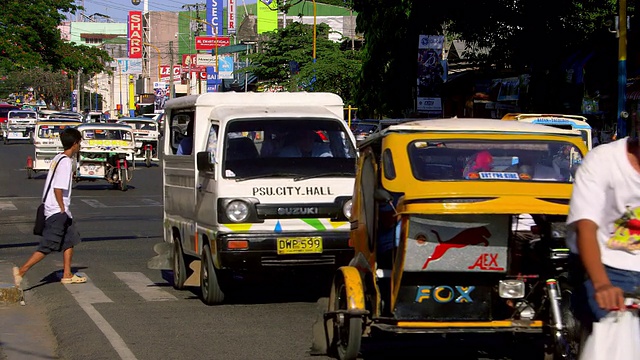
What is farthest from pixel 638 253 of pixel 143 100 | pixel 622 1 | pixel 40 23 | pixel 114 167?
pixel 143 100

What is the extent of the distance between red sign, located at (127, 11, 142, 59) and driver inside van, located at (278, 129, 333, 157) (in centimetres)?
9150

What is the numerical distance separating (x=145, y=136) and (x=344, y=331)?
1591 inches

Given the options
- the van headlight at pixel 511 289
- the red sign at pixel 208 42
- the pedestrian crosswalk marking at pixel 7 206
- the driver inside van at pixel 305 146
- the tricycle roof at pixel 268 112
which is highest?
the red sign at pixel 208 42

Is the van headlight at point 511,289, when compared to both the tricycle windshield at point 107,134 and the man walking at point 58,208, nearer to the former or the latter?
the man walking at point 58,208

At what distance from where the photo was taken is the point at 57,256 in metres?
16.1

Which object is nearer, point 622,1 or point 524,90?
point 622,1

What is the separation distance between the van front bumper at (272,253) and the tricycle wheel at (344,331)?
2753 millimetres

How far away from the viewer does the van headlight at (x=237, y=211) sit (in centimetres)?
1080

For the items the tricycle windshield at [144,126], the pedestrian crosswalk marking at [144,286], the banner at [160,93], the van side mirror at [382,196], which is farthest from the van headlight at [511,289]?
the banner at [160,93]

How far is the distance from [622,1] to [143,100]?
8369 cm

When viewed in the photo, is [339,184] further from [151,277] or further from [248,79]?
[248,79]

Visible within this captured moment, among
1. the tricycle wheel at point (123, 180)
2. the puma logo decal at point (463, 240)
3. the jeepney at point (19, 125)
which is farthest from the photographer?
the jeepney at point (19, 125)

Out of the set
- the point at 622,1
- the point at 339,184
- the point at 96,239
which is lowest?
the point at 96,239

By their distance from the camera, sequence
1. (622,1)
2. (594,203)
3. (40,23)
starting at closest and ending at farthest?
1. (594,203)
2. (622,1)
3. (40,23)
